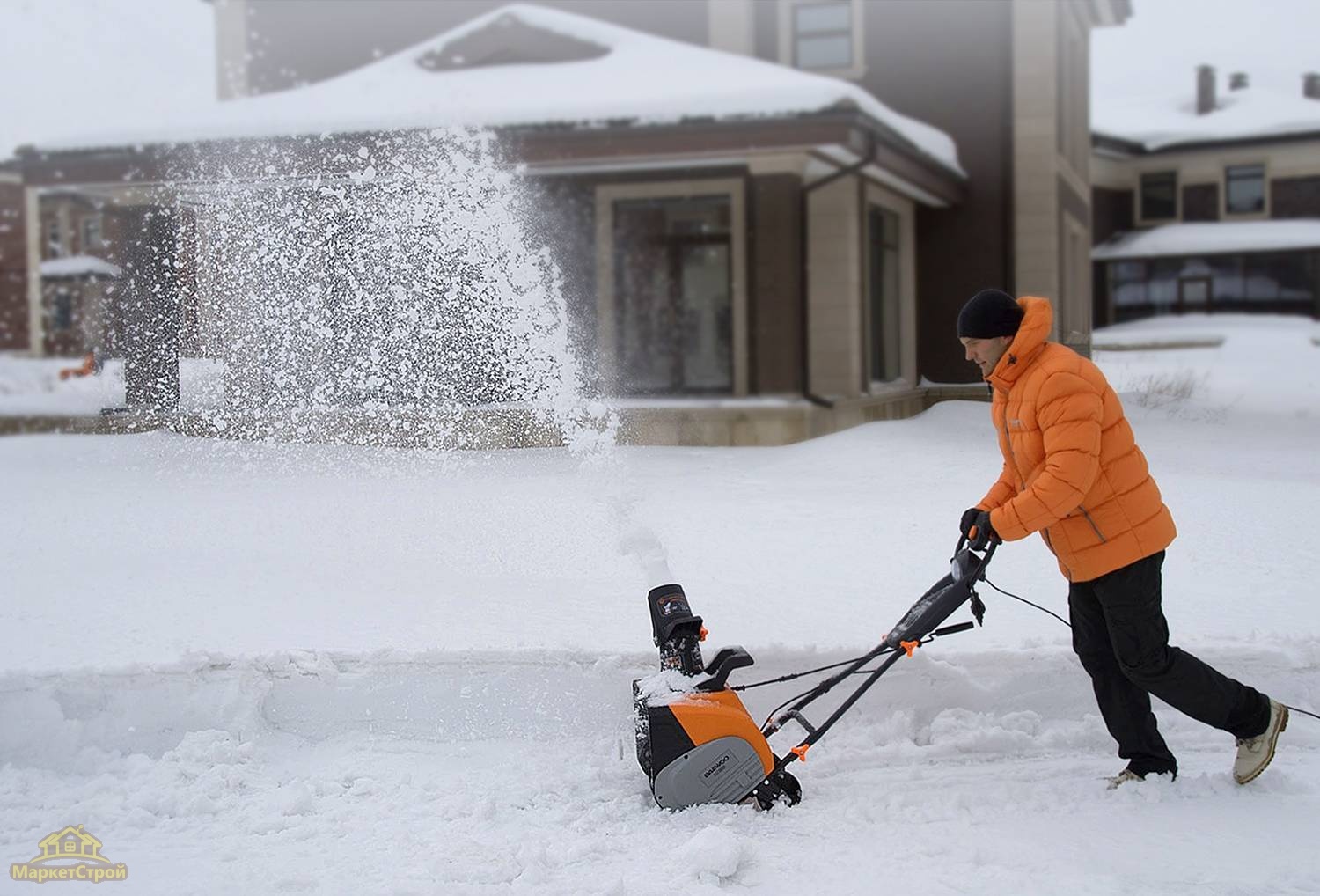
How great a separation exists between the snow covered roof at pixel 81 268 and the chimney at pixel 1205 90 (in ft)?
74.7

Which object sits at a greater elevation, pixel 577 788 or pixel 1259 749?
pixel 1259 749

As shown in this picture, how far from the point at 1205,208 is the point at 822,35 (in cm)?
1661

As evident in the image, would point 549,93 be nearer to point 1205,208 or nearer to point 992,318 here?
point 992,318

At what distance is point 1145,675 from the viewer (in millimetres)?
3439

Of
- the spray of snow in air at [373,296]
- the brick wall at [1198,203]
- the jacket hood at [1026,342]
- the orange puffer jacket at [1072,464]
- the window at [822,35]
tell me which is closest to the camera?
the orange puffer jacket at [1072,464]

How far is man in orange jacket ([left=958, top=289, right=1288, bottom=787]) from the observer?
3326 millimetres

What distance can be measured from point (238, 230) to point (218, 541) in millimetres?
3974

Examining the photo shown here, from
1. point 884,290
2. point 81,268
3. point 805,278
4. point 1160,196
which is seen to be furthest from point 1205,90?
point 81,268

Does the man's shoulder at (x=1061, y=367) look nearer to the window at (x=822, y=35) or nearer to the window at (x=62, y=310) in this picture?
the window at (x=62, y=310)

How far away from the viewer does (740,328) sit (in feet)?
37.0

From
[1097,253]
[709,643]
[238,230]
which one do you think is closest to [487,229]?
[238,230]

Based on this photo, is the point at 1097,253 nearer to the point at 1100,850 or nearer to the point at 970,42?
the point at 970,42

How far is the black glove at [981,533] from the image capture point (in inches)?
132

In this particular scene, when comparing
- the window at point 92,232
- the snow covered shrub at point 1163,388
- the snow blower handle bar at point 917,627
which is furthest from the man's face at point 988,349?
the window at point 92,232
